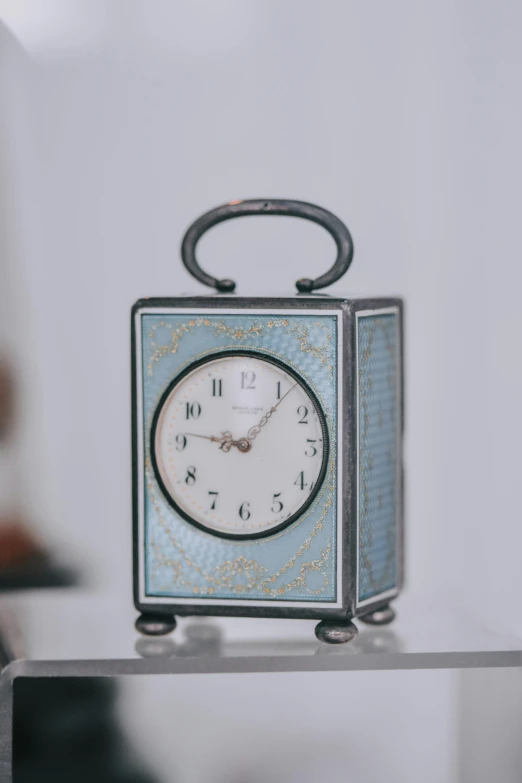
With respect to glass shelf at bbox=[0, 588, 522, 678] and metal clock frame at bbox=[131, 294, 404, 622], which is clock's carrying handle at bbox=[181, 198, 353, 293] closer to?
metal clock frame at bbox=[131, 294, 404, 622]

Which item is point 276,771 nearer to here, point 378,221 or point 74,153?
point 378,221

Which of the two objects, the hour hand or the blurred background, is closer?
the hour hand

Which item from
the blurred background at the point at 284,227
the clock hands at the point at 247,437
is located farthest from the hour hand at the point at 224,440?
the blurred background at the point at 284,227

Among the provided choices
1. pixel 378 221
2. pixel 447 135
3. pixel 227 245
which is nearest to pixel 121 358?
pixel 227 245

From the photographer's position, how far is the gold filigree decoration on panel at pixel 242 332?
3.06 feet

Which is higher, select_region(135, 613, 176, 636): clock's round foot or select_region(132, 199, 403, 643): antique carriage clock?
select_region(132, 199, 403, 643): antique carriage clock

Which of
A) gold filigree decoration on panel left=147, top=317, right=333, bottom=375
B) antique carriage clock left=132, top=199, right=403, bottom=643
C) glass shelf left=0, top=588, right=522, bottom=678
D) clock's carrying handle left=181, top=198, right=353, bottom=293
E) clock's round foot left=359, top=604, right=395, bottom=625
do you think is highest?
clock's carrying handle left=181, top=198, right=353, bottom=293

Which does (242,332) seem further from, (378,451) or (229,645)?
(229,645)

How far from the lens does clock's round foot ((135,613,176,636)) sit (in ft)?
3.23

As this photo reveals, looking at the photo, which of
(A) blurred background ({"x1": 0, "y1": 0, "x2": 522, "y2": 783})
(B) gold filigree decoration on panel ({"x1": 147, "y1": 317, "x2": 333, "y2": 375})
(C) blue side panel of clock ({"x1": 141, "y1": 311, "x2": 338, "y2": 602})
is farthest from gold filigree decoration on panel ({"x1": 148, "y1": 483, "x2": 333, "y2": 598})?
(A) blurred background ({"x1": 0, "y1": 0, "x2": 522, "y2": 783})

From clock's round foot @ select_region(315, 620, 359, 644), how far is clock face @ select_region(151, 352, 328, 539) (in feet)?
0.31

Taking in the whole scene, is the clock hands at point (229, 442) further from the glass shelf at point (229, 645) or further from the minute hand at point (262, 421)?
the glass shelf at point (229, 645)

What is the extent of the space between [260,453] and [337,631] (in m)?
0.17

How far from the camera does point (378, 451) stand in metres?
0.99
